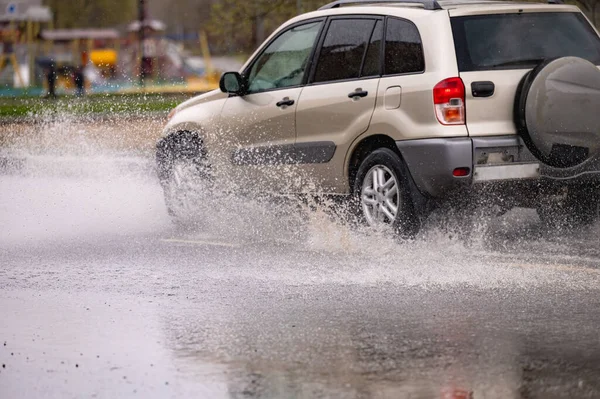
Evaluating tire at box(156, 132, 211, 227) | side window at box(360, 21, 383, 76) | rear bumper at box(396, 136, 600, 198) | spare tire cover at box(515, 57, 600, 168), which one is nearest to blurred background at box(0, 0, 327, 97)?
tire at box(156, 132, 211, 227)

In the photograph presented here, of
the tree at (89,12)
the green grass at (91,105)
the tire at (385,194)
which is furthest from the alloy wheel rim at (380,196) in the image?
the tree at (89,12)

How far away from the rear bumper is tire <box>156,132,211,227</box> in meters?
2.65

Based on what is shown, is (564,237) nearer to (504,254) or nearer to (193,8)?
(504,254)

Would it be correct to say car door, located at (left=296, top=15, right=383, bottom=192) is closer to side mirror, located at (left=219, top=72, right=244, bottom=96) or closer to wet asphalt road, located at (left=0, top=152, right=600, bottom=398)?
wet asphalt road, located at (left=0, top=152, right=600, bottom=398)

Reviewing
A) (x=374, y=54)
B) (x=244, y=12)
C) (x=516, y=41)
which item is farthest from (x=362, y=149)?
Answer: (x=244, y=12)

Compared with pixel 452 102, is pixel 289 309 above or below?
below

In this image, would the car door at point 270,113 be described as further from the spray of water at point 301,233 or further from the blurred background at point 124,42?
the blurred background at point 124,42

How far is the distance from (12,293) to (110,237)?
284 centimetres

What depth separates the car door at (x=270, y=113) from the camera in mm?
11578

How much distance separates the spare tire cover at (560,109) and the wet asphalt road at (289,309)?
0.78m

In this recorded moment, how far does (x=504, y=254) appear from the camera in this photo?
10.2 metres

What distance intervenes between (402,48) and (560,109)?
4.37 ft

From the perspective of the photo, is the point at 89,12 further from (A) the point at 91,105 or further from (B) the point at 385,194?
(B) the point at 385,194

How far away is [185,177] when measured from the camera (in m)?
12.6
